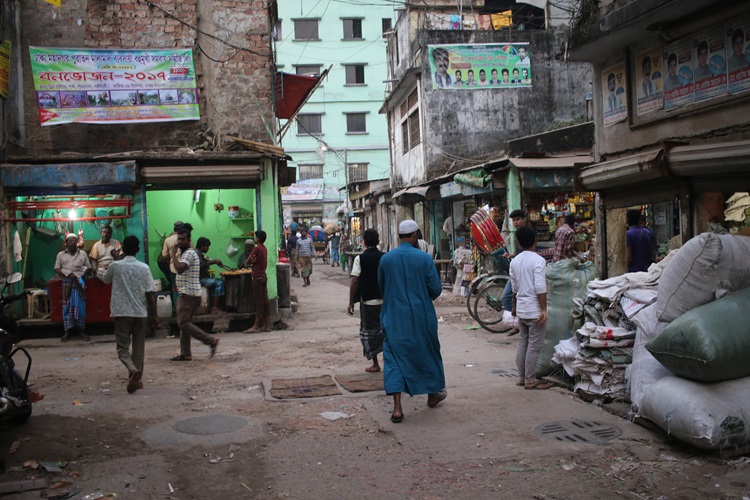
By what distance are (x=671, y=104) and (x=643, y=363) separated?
4032 mm

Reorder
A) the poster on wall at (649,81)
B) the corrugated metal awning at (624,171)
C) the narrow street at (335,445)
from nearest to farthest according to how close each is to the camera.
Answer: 1. the narrow street at (335,445)
2. the corrugated metal awning at (624,171)
3. the poster on wall at (649,81)

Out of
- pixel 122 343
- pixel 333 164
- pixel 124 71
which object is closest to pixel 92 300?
pixel 124 71

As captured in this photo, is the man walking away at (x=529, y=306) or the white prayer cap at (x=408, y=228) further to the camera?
the man walking away at (x=529, y=306)

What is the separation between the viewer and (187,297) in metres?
8.91

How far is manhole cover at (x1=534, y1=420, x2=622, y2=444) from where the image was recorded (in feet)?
16.7

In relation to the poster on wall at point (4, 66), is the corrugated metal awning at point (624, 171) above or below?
below

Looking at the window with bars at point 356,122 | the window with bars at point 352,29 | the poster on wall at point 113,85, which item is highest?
the window with bars at point 352,29

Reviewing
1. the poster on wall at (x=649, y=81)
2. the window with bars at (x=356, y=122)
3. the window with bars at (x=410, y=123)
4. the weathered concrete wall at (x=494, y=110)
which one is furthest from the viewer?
the window with bars at (x=356, y=122)

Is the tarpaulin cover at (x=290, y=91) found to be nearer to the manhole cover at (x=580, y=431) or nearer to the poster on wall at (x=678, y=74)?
the poster on wall at (x=678, y=74)

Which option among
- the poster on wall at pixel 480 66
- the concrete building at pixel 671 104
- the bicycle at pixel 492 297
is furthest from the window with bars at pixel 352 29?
the concrete building at pixel 671 104

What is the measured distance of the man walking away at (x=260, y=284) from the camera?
1166 cm

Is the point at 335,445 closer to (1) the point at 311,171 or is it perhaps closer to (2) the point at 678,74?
(2) the point at 678,74

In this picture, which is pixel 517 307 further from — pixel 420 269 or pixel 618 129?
pixel 618 129

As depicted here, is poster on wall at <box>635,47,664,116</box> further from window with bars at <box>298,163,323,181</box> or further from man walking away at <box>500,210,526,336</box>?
window with bars at <box>298,163,323,181</box>
